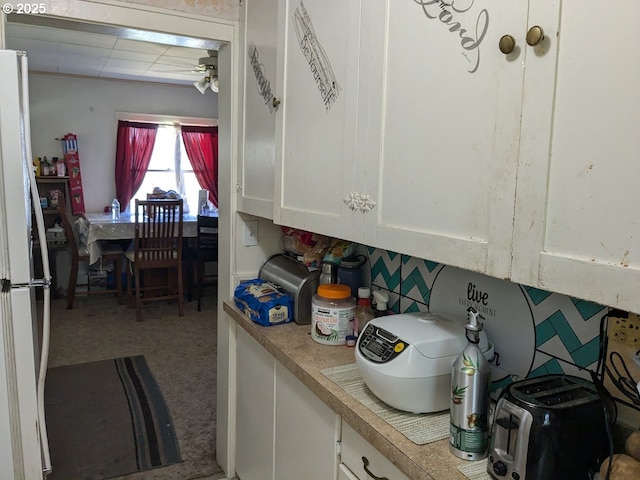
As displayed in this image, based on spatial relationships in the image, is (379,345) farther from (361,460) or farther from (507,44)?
(507,44)

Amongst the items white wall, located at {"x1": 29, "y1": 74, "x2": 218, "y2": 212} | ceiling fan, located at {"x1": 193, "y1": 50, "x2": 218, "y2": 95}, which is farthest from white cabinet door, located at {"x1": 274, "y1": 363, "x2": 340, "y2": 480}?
white wall, located at {"x1": 29, "y1": 74, "x2": 218, "y2": 212}

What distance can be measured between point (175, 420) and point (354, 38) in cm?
239

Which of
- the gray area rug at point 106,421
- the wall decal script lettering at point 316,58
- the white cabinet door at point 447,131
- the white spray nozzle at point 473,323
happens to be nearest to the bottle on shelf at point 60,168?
the gray area rug at point 106,421

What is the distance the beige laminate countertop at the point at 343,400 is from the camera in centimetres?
97

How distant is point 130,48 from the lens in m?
4.22

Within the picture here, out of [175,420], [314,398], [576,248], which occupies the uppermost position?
[576,248]

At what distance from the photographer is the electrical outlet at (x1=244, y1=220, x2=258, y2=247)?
2191mm

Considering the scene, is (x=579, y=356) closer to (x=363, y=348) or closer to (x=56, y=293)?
(x=363, y=348)

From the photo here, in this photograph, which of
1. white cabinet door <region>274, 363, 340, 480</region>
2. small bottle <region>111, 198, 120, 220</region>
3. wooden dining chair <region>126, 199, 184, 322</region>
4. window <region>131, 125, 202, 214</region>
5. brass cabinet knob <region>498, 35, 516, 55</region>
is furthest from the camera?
window <region>131, 125, 202, 214</region>

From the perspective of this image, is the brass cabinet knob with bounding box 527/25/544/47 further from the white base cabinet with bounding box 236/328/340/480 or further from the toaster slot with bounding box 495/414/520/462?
the white base cabinet with bounding box 236/328/340/480

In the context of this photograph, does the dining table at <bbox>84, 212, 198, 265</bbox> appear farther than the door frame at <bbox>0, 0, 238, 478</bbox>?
Yes

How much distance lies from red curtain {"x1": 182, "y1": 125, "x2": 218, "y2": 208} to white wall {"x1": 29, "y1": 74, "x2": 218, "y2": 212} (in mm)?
282

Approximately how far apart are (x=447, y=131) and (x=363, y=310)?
816mm

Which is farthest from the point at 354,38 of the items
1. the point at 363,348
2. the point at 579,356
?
the point at 579,356
